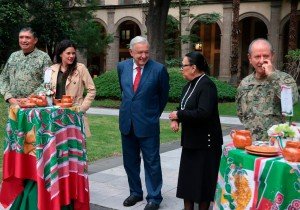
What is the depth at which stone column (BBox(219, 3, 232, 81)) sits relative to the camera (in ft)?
98.0

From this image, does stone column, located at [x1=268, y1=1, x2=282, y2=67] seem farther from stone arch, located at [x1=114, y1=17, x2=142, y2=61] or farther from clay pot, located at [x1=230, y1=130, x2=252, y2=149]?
clay pot, located at [x1=230, y1=130, x2=252, y2=149]

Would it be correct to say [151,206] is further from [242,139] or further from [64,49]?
[64,49]

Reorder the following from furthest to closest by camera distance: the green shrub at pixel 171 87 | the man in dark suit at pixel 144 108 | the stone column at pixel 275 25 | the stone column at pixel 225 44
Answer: the stone column at pixel 225 44, the stone column at pixel 275 25, the green shrub at pixel 171 87, the man in dark suit at pixel 144 108

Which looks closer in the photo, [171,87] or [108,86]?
[171,87]

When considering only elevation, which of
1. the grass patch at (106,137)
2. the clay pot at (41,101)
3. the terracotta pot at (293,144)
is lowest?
the grass patch at (106,137)

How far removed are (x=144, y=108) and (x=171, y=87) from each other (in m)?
14.1

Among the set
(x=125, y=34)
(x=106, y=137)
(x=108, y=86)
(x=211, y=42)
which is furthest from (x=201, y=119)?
(x=125, y=34)

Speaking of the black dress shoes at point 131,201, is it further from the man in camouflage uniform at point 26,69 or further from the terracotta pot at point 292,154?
the terracotta pot at point 292,154

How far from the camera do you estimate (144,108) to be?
4.88m

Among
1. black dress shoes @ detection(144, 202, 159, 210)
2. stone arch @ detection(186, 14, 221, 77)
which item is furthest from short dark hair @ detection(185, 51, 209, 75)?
stone arch @ detection(186, 14, 221, 77)

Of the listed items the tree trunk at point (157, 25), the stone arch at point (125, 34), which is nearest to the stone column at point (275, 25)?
the stone arch at point (125, 34)

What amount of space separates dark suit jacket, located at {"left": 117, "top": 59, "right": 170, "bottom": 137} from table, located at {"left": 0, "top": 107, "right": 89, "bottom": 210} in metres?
0.64

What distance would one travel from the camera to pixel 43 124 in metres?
4.18

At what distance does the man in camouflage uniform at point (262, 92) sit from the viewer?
3742 millimetres
